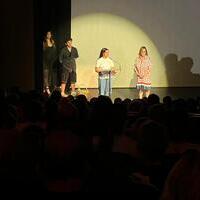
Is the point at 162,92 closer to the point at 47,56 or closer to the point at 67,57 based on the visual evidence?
the point at 67,57

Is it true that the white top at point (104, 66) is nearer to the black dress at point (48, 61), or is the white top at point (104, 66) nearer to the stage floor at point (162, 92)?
the stage floor at point (162, 92)

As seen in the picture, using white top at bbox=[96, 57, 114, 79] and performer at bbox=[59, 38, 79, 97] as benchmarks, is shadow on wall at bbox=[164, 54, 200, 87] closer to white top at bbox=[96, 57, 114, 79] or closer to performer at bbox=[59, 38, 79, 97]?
performer at bbox=[59, 38, 79, 97]

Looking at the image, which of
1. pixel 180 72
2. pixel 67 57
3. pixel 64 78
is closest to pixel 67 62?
pixel 67 57

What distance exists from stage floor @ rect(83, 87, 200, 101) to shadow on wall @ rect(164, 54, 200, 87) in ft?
0.90

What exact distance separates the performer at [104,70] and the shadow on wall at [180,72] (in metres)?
2.93

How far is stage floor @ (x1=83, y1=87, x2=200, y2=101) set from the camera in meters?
11.9

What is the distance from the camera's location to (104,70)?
34.9ft

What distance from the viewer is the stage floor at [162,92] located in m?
11.9

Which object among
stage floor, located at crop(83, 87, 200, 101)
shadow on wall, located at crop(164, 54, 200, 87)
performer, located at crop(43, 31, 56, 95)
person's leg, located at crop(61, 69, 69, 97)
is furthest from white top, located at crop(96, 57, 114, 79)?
shadow on wall, located at crop(164, 54, 200, 87)

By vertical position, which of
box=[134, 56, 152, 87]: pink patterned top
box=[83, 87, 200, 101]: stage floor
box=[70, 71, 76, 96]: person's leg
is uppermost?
box=[134, 56, 152, 87]: pink patterned top

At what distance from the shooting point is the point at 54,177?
2.25 m

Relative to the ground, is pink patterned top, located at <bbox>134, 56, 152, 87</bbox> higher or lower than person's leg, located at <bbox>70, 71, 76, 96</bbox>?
higher

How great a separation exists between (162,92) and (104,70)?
90.4 inches

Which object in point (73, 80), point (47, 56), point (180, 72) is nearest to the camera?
point (47, 56)
